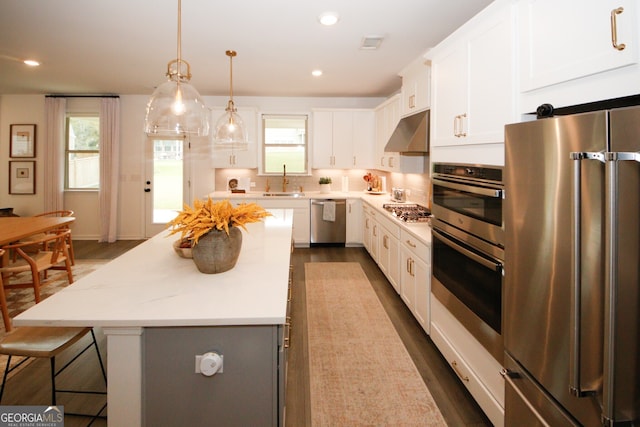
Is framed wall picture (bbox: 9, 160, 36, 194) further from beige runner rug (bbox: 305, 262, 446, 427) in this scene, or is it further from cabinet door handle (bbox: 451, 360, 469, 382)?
cabinet door handle (bbox: 451, 360, 469, 382)

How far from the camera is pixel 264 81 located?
212 inches

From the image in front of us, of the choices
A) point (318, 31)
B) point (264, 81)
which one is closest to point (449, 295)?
point (318, 31)

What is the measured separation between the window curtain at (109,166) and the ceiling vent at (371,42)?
15.7 feet

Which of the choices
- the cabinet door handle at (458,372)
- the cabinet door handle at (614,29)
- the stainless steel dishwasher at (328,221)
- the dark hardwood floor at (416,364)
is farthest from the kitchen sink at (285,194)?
the cabinet door handle at (614,29)

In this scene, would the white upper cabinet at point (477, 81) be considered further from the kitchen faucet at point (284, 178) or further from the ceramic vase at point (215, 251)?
the kitchen faucet at point (284, 178)

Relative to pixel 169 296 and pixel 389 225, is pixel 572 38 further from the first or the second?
pixel 389 225

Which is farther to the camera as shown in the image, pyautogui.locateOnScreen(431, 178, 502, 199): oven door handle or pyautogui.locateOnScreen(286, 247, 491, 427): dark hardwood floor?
pyautogui.locateOnScreen(286, 247, 491, 427): dark hardwood floor

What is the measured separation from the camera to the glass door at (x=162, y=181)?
6680mm

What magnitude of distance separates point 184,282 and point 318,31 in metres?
2.64

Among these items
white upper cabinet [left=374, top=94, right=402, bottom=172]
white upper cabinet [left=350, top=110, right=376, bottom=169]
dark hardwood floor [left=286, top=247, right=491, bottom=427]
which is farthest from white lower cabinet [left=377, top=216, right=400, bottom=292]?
white upper cabinet [left=350, top=110, right=376, bottom=169]

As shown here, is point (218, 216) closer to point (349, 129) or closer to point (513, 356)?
point (513, 356)

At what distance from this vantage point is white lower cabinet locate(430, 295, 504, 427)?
1.84m

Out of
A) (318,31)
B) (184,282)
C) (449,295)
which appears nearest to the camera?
(184,282)

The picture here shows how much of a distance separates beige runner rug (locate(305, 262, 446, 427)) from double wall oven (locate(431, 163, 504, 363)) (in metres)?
0.54
